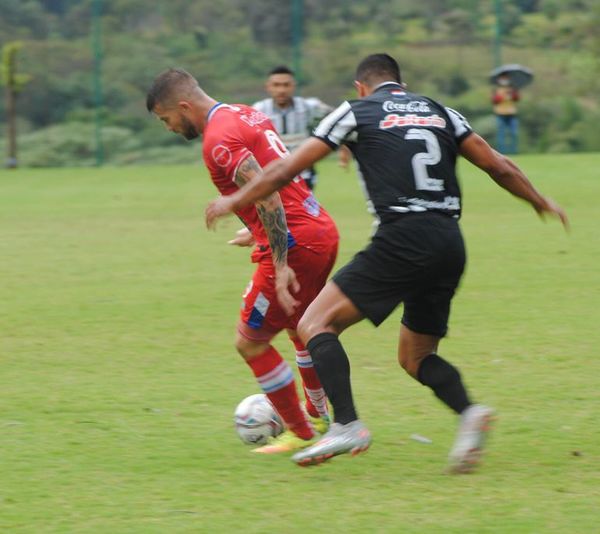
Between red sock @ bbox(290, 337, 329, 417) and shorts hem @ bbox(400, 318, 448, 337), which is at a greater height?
shorts hem @ bbox(400, 318, 448, 337)

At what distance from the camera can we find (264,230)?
607 centimetres

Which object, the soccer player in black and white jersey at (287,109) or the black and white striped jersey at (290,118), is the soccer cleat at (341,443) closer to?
the soccer player in black and white jersey at (287,109)

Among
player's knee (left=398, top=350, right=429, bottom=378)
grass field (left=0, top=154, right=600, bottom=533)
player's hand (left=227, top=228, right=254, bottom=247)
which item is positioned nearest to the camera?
grass field (left=0, top=154, right=600, bottom=533)

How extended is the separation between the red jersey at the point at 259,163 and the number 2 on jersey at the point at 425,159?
2.66 ft

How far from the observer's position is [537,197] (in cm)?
601

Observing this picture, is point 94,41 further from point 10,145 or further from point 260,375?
point 260,375

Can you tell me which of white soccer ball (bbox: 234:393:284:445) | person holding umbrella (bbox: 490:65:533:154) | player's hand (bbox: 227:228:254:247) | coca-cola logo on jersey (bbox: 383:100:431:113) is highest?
coca-cola logo on jersey (bbox: 383:100:431:113)

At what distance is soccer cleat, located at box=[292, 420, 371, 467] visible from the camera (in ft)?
18.0

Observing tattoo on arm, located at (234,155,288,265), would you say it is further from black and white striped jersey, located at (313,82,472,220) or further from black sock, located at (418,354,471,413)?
black sock, located at (418,354,471,413)

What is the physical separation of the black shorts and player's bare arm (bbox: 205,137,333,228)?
0.47m

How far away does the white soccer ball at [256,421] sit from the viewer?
20.9 feet

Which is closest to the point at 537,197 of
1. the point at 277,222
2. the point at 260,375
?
the point at 277,222

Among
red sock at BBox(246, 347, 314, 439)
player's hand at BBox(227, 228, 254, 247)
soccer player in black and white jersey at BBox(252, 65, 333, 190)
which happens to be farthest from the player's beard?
soccer player in black and white jersey at BBox(252, 65, 333, 190)

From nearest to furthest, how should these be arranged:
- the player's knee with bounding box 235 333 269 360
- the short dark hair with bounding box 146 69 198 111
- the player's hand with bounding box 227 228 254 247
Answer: the short dark hair with bounding box 146 69 198 111, the player's knee with bounding box 235 333 269 360, the player's hand with bounding box 227 228 254 247
